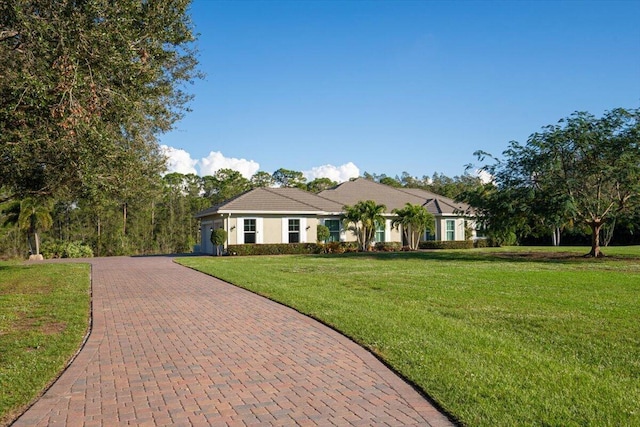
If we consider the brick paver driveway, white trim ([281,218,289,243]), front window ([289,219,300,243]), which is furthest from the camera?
front window ([289,219,300,243])

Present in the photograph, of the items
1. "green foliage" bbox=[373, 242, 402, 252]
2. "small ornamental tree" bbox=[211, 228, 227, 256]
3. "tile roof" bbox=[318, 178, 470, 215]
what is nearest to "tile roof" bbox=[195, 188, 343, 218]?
"small ornamental tree" bbox=[211, 228, 227, 256]

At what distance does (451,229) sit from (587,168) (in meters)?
14.8

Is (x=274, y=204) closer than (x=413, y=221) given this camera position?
Yes

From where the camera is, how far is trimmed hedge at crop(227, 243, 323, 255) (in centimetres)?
3005

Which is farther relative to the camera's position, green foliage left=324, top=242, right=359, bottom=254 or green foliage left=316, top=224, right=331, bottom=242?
green foliage left=316, top=224, right=331, bottom=242

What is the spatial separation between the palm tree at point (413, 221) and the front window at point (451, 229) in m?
2.69

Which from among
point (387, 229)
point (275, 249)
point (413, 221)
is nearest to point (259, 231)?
point (275, 249)

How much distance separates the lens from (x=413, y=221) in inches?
1325

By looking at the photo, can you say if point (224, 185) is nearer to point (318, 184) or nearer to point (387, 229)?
point (318, 184)

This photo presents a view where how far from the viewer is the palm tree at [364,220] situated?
32.7 m

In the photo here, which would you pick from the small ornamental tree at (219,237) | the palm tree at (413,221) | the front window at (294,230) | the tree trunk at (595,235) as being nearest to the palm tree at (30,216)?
the small ornamental tree at (219,237)

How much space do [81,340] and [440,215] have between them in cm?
3206

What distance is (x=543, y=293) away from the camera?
12.4 metres

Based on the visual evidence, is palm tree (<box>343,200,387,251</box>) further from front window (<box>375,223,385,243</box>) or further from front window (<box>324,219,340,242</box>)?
front window (<box>375,223,385,243</box>)
